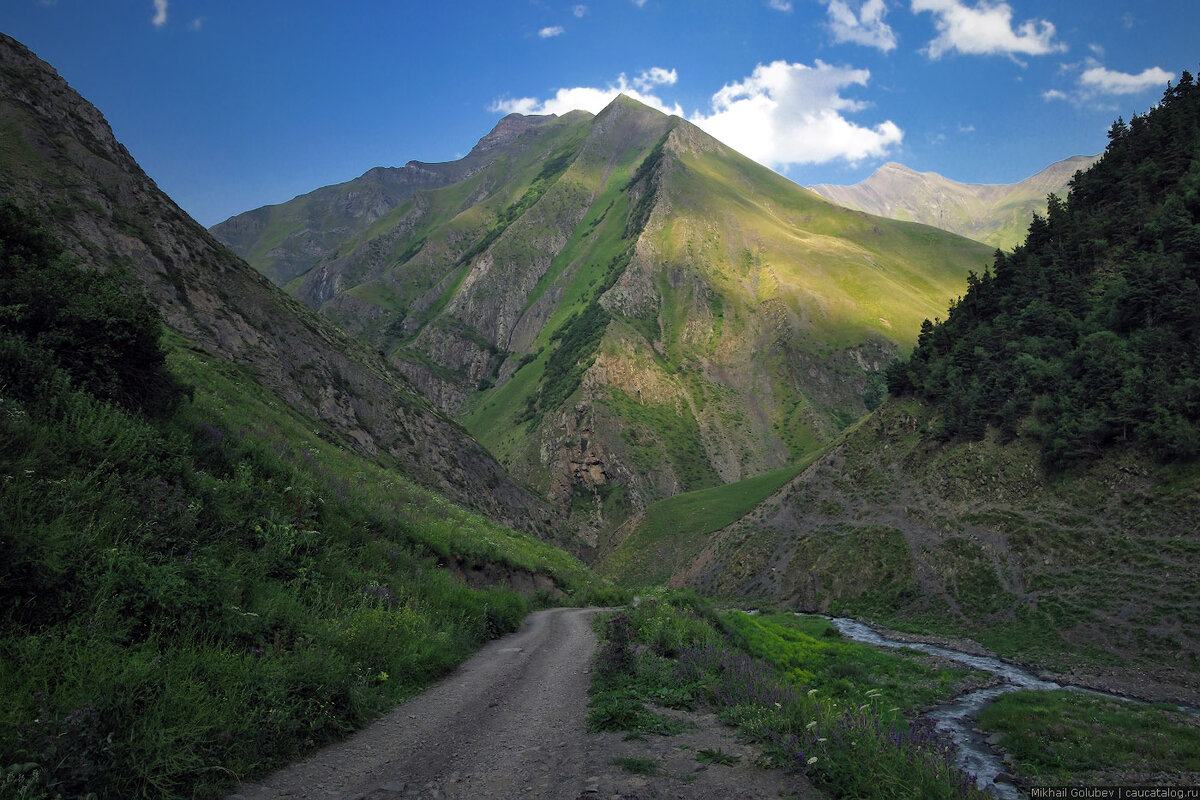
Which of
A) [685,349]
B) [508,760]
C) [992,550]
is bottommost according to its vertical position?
[992,550]

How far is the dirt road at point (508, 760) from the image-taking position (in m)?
5.21

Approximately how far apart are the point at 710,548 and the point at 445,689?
215 ft

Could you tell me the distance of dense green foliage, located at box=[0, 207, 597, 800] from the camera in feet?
14.7

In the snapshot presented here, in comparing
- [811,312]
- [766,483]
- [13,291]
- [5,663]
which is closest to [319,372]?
[13,291]

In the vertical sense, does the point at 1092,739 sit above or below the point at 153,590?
below

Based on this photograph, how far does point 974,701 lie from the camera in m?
25.5

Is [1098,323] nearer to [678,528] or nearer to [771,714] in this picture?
[771,714]

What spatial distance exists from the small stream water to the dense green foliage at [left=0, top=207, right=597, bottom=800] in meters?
8.23

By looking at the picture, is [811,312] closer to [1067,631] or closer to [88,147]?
[1067,631]

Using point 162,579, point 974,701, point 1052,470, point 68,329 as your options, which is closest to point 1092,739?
point 974,701

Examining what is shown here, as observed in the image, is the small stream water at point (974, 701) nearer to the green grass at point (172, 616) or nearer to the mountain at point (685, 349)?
the green grass at point (172, 616)

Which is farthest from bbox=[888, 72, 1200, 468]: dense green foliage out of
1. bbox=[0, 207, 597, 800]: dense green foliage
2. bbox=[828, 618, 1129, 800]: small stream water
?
bbox=[0, 207, 597, 800]: dense green foliage

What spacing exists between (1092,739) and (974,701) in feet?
23.5

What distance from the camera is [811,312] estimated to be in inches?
5846
